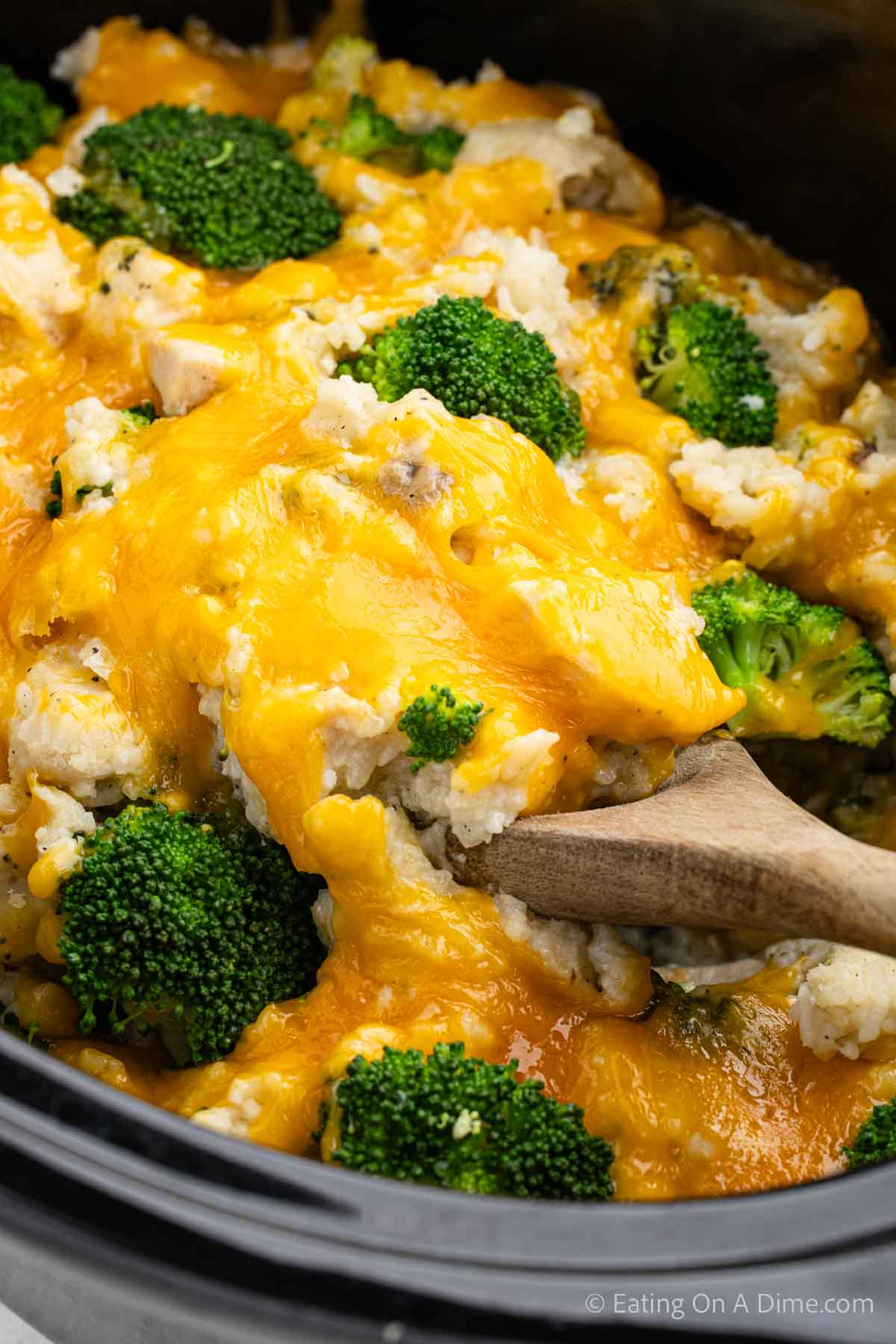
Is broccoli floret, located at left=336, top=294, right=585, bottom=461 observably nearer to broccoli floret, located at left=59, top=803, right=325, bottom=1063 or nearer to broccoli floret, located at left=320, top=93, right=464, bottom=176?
broccoli floret, located at left=320, top=93, right=464, bottom=176

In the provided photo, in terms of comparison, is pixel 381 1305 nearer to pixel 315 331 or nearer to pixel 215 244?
pixel 315 331

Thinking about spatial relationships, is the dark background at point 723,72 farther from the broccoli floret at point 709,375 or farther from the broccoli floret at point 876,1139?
the broccoli floret at point 876,1139

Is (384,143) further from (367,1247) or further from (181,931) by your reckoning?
(367,1247)

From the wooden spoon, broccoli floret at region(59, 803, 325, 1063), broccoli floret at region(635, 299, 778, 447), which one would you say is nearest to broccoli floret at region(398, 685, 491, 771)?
the wooden spoon

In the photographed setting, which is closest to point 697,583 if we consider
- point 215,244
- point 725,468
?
point 725,468

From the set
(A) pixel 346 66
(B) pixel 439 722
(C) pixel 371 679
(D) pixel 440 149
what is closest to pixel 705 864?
(B) pixel 439 722
